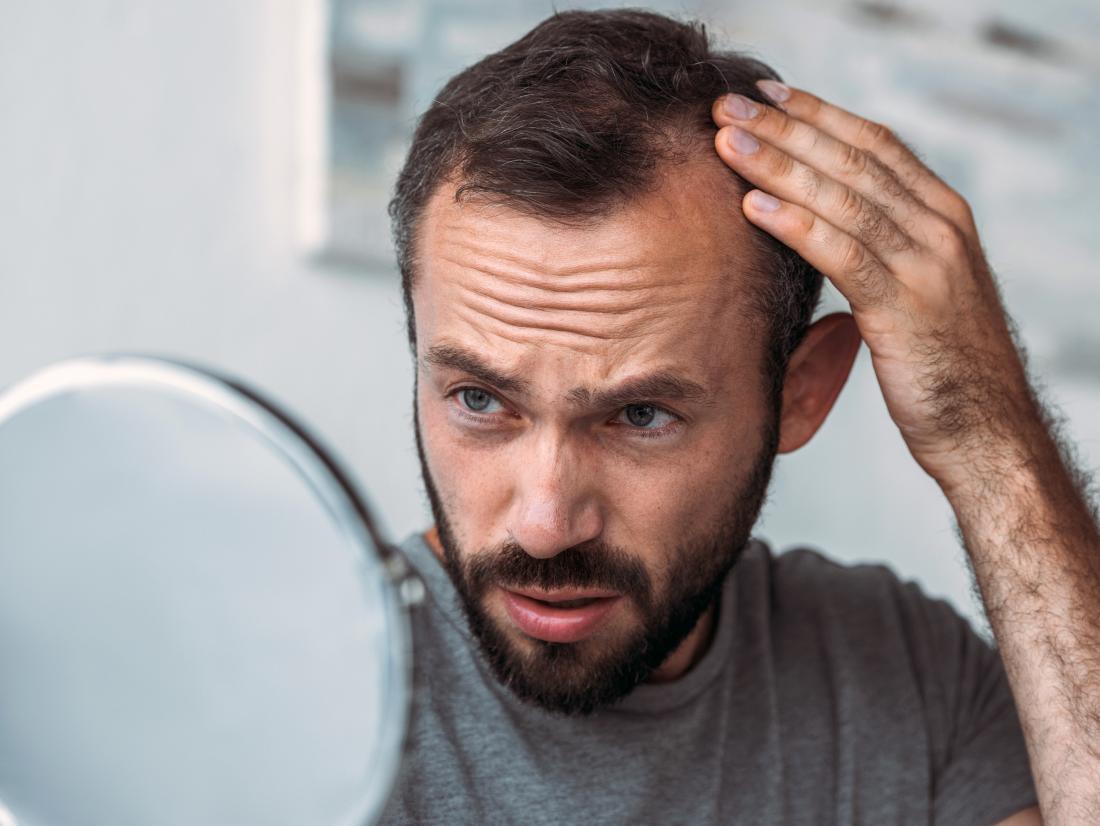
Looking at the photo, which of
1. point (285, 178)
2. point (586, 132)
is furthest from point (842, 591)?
point (285, 178)

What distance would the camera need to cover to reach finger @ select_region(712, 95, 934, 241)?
3.84ft

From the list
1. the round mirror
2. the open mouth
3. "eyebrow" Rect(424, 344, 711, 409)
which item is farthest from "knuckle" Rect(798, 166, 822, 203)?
the round mirror

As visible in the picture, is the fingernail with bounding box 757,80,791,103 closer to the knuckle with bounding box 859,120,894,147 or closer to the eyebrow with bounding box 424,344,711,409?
the knuckle with bounding box 859,120,894,147

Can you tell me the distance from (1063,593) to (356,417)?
43.7 inches

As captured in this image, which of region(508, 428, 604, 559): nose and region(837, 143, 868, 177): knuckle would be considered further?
region(837, 143, 868, 177): knuckle

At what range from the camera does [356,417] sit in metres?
1.93

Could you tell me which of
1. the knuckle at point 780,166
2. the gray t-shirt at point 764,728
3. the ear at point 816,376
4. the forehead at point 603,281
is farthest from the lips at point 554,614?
the knuckle at point 780,166

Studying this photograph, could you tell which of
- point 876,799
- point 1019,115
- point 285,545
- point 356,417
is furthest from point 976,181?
point 285,545

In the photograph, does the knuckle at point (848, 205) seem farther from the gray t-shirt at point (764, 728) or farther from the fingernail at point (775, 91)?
the gray t-shirt at point (764, 728)

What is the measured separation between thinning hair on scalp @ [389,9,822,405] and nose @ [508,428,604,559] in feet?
0.72

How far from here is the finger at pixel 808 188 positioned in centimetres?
116

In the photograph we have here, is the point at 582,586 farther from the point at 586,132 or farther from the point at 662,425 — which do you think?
the point at 586,132

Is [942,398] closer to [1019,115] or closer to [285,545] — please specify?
[285,545]

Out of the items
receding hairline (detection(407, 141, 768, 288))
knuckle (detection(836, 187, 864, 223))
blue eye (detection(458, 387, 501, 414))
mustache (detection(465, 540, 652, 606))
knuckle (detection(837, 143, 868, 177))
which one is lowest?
mustache (detection(465, 540, 652, 606))
